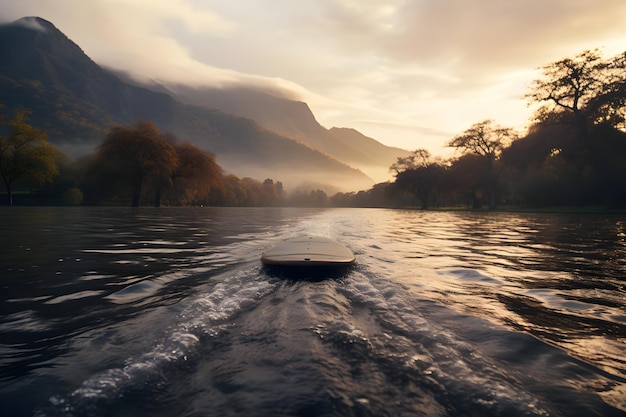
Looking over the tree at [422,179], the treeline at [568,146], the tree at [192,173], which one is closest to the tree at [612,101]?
the treeline at [568,146]

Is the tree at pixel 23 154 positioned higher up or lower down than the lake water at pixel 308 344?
higher up

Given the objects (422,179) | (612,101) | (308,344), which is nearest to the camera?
(308,344)

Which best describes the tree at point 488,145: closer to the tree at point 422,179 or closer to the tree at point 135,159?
the tree at point 422,179

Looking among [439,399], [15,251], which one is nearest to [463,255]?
[439,399]

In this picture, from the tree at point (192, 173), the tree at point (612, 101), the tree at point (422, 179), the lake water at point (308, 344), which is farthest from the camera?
the tree at point (422, 179)

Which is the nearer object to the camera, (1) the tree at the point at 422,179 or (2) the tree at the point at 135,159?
(2) the tree at the point at 135,159

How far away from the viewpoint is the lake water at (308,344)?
2.54 m

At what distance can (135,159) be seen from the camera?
167 ft

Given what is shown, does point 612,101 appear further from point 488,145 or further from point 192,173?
point 192,173

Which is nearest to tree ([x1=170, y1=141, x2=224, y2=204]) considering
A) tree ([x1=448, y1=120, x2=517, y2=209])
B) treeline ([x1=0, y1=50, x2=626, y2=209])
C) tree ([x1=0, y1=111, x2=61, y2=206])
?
treeline ([x1=0, y1=50, x2=626, y2=209])

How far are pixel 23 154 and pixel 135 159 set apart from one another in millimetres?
16475

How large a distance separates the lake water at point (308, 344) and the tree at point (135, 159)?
47992 mm

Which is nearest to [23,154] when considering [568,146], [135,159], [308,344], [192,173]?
[135,159]

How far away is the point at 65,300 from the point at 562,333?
6936mm
